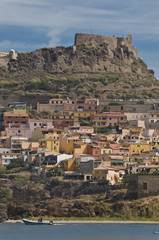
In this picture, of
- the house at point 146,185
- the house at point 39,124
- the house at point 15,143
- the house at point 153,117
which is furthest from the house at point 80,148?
the house at point 146,185

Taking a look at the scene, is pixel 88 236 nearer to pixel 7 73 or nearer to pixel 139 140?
pixel 139 140

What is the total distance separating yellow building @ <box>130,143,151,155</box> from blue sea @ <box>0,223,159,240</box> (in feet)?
94.0

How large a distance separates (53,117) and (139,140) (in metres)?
14.2

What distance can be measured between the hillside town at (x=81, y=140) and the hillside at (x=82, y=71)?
240 inches

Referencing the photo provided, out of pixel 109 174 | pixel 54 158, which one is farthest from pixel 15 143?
pixel 109 174

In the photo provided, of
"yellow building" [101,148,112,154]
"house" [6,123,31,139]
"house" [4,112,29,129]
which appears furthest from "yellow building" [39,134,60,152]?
"house" [4,112,29,129]

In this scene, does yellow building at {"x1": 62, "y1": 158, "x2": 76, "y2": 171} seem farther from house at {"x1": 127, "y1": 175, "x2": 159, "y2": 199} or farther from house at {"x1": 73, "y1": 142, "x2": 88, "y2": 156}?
house at {"x1": 127, "y1": 175, "x2": 159, "y2": 199}

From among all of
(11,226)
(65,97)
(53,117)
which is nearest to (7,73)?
(65,97)

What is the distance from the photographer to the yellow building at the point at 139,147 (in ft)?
336

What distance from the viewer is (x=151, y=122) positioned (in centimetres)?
11606

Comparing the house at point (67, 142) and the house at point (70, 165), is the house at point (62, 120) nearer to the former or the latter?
the house at point (67, 142)

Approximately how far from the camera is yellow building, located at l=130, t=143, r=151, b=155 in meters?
102

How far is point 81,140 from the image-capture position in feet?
340

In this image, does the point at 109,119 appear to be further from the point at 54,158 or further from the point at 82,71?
the point at 82,71
